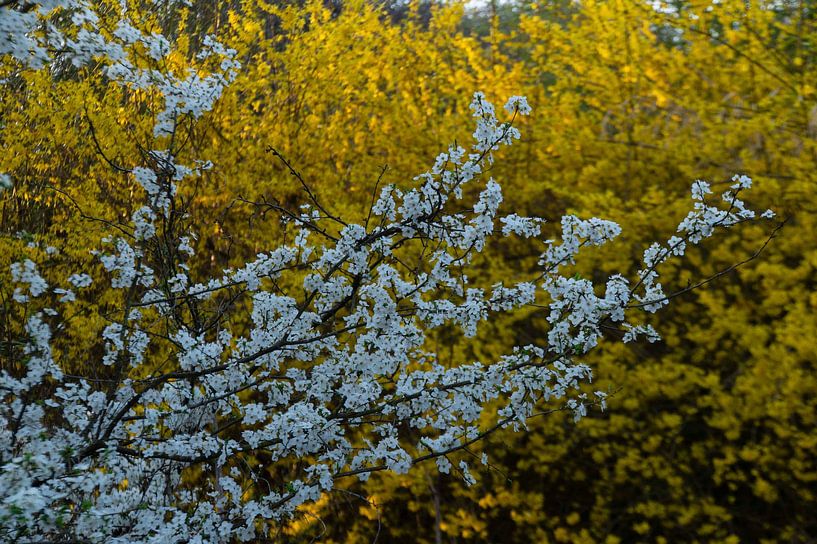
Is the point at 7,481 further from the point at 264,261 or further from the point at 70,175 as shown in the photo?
the point at 70,175

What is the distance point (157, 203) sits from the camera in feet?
11.4

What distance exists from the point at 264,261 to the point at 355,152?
4.64m

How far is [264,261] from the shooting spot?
3.54 m

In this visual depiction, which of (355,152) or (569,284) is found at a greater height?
(355,152)

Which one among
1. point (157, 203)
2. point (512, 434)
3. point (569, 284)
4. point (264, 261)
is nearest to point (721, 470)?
point (512, 434)

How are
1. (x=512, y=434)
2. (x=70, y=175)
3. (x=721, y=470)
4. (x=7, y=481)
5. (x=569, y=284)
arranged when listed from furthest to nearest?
(x=70, y=175), (x=512, y=434), (x=721, y=470), (x=569, y=284), (x=7, y=481)

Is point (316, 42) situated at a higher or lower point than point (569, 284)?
higher

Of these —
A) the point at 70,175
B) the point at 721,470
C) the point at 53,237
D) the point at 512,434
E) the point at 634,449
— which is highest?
the point at 70,175

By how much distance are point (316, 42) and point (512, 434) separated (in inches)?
166

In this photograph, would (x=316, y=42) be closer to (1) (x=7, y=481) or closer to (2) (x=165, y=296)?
(2) (x=165, y=296)

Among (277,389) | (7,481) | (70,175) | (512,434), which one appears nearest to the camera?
(7,481)

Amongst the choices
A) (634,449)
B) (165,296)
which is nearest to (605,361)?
(634,449)

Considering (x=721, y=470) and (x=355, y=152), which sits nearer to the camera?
(x=721, y=470)

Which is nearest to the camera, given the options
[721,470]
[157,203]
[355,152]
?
[157,203]
